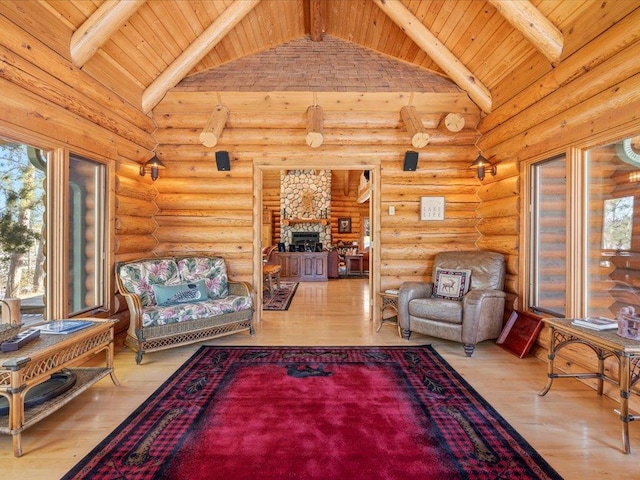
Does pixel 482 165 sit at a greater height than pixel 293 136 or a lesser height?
lesser

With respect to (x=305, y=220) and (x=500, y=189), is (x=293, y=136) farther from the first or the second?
(x=305, y=220)

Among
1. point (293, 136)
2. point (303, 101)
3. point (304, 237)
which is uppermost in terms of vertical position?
point (303, 101)

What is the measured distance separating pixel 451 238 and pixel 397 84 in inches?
92.6

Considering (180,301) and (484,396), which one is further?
(180,301)

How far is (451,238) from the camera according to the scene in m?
4.59

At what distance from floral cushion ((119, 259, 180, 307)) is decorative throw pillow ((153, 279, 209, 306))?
4.2 inches

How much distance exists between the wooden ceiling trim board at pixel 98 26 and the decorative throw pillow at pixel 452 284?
448 centimetres

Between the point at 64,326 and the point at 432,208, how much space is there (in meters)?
4.36

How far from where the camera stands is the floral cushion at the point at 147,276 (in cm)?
356

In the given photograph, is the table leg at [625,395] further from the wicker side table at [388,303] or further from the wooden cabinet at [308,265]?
the wooden cabinet at [308,265]

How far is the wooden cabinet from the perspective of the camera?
29.9ft

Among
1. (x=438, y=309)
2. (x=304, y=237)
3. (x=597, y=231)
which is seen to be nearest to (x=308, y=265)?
(x=304, y=237)

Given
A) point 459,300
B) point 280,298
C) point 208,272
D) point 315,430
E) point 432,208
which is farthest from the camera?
point 280,298

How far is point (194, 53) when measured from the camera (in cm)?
394
